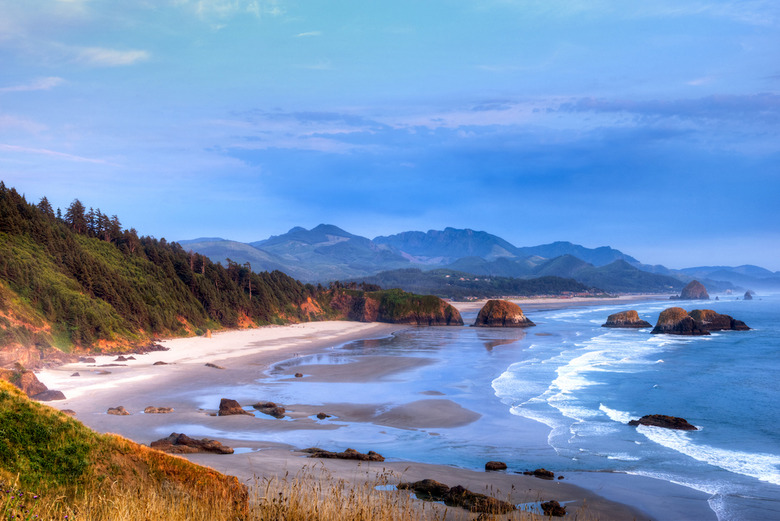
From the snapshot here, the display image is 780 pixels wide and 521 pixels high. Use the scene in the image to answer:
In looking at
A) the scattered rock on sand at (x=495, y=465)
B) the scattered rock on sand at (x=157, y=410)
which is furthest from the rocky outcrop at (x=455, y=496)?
the scattered rock on sand at (x=157, y=410)

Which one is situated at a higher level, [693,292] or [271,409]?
[271,409]

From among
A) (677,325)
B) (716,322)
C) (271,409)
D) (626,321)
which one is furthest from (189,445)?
(626,321)

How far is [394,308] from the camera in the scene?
299 feet

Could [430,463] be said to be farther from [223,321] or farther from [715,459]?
[223,321]

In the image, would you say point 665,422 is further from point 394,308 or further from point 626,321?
point 394,308

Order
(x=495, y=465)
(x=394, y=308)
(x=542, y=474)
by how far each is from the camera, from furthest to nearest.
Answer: (x=394, y=308) → (x=495, y=465) → (x=542, y=474)

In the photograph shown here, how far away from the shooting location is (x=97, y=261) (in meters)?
48.1

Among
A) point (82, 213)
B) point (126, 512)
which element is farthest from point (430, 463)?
point (82, 213)

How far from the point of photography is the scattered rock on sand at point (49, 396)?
2362cm

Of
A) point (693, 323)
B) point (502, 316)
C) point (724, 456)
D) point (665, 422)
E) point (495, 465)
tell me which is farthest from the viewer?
point (502, 316)

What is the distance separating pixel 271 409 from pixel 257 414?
77 centimetres

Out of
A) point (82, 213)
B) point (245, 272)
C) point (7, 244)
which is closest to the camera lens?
point (7, 244)

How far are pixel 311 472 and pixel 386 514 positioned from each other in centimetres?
750

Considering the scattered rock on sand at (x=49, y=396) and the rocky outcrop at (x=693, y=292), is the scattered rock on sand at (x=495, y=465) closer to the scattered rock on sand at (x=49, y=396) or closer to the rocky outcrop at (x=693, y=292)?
the scattered rock on sand at (x=49, y=396)
